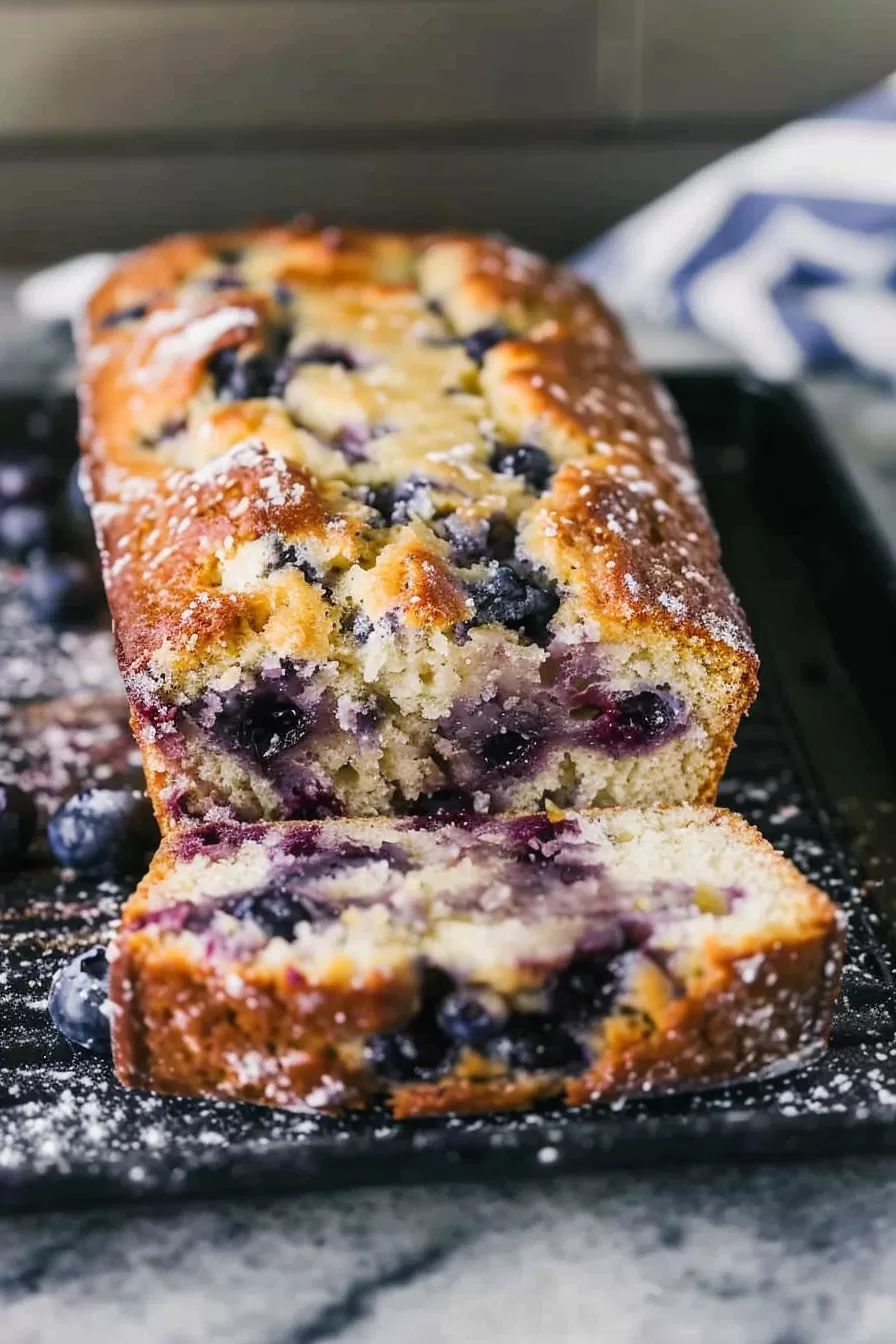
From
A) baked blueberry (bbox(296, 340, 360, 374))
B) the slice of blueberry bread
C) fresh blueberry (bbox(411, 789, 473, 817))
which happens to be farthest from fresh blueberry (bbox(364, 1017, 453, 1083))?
baked blueberry (bbox(296, 340, 360, 374))

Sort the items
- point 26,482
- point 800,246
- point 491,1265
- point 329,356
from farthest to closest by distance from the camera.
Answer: point 800,246, point 26,482, point 329,356, point 491,1265

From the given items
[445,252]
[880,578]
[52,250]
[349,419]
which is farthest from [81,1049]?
[52,250]

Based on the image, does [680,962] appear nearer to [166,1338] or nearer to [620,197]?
[166,1338]

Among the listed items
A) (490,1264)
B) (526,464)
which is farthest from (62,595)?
(490,1264)

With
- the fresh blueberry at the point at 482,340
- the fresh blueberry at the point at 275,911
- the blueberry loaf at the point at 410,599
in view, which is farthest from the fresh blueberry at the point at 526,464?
the fresh blueberry at the point at 275,911

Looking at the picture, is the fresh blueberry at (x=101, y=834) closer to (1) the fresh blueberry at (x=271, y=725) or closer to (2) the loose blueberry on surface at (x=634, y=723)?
(1) the fresh blueberry at (x=271, y=725)

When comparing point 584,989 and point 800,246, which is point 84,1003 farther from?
point 800,246

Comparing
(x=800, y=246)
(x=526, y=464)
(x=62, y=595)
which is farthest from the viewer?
(x=800, y=246)
